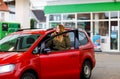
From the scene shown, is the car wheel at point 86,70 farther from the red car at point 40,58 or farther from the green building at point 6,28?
the green building at point 6,28

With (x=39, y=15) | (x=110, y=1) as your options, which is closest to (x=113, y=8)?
(x=110, y=1)

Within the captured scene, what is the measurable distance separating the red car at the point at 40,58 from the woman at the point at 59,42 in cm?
11

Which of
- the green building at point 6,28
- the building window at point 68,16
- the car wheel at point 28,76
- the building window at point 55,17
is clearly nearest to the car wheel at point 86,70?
the car wheel at point 28,76

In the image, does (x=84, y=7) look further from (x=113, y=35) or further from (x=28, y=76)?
(x=28, y=76)

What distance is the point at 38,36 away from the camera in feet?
32.9

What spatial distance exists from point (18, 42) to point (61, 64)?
1.31 metres

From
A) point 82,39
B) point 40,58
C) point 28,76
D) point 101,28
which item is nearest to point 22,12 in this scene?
point 101,28

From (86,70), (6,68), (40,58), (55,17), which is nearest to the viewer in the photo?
(6,68)

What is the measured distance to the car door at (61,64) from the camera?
9617 mm

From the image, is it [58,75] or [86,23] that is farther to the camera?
[86,23]

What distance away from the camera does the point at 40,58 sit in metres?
9.45

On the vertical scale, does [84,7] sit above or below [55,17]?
above

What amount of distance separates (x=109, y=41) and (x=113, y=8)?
2.45 m

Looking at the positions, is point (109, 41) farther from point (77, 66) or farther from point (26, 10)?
point (77, 66)
